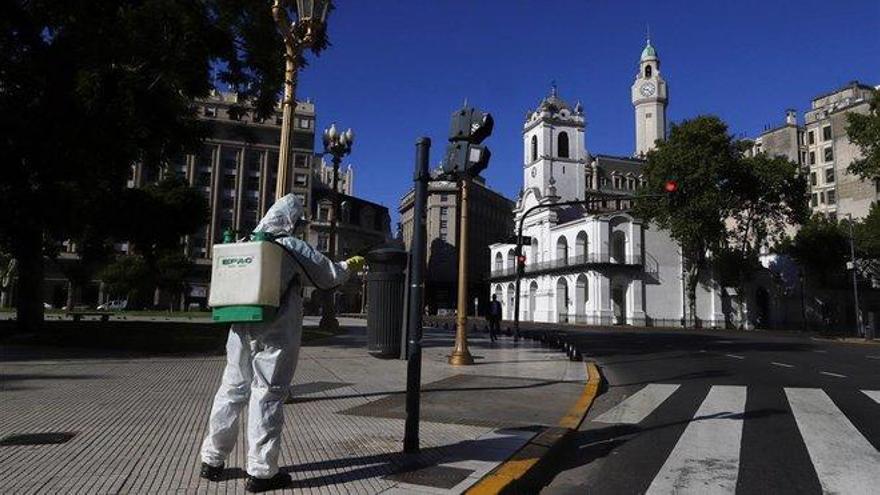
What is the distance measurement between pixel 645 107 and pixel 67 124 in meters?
81.3

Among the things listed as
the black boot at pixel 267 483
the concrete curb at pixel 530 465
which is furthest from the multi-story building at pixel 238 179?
the black boot at pixel 267 483

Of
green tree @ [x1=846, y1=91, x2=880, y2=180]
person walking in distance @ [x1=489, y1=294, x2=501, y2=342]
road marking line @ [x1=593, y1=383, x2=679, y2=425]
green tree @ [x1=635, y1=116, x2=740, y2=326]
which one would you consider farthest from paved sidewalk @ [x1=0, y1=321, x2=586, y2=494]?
green tree @ [x1=635, y1=116, x2=740, y2=326]

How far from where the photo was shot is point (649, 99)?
8500 centimetres

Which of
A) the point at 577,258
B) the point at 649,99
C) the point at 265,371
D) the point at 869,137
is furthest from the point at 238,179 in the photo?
the point at 265,371

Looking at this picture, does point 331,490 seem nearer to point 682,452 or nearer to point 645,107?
point 682,452

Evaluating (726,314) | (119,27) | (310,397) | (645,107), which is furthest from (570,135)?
(310,397)

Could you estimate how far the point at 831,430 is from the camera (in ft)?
21.9

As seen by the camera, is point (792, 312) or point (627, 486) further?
point (792, 312)

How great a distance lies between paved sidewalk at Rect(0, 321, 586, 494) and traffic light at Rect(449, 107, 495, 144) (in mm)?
2699

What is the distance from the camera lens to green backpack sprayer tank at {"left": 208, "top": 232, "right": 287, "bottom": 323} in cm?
391

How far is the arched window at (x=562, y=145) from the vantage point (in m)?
72.5

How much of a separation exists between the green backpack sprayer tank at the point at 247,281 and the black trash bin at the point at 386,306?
1.78 m

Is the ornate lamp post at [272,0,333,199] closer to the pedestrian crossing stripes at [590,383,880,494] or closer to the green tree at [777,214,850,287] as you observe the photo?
the pedestrian crossing stripes at [590,383,880,494]

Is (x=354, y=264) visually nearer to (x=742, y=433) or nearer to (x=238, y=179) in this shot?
(x=742, y=433)
